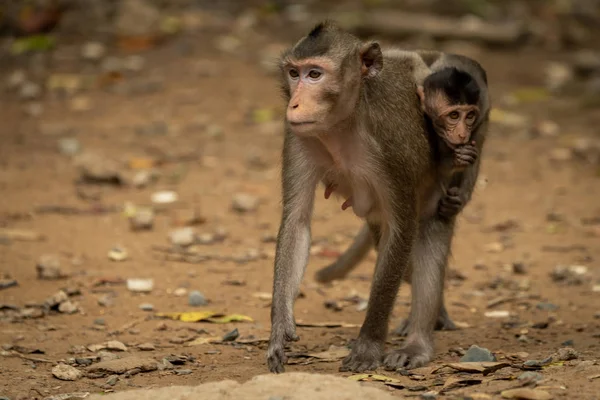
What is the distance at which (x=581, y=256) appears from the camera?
27.3 ft

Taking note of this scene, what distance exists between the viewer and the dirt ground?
20.1 ft

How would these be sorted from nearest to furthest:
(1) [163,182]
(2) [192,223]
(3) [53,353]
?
(3) [53,353] → (2) [192,223] → (1) [163,182]

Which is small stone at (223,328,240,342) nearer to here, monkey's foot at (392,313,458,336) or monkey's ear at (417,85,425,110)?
monkey's foot at (392,313,458,336)

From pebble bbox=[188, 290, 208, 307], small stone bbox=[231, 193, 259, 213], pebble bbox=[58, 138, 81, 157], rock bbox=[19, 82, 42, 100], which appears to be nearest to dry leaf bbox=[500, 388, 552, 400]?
pebble bbox=[188, 290, 208, 307]

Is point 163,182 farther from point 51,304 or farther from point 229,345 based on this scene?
point 229,345

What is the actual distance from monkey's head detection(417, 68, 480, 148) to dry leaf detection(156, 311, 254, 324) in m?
1.84

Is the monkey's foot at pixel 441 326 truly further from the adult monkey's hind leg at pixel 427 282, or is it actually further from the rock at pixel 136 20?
the rock at pixel 136 20

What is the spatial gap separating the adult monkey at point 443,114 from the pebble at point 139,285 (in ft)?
6.00

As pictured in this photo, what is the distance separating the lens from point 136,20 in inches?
574

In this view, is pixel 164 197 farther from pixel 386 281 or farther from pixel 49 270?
pixel 386 281

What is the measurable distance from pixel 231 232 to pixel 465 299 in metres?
2.20

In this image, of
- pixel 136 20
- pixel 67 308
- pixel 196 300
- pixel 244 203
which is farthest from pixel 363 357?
pixel 136 20

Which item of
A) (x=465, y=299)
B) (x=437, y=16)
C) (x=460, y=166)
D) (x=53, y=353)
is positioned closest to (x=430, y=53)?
(x=460, y=166)

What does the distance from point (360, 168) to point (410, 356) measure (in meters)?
1.12
